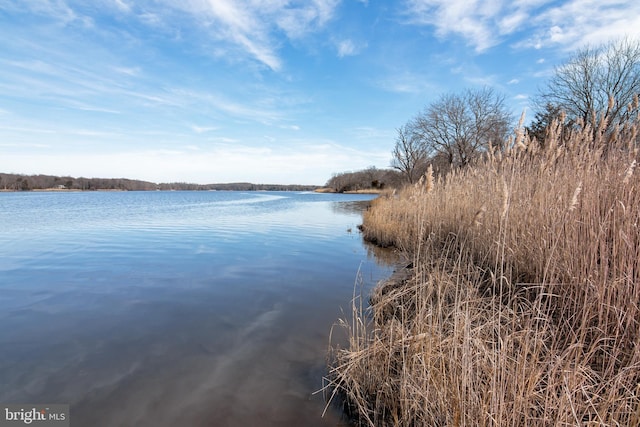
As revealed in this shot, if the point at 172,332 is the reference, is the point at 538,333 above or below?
above

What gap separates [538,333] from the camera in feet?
6.69

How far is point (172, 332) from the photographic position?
402 cm

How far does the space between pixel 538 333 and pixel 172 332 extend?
4.25 meters

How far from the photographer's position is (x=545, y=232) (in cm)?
311

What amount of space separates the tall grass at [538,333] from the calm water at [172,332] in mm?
811

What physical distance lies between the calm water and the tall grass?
2.66 feet

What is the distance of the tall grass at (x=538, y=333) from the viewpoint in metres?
1.74

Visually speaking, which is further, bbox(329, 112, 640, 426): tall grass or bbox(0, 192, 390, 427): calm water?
bbox(0, 192, 390, 427): calm water

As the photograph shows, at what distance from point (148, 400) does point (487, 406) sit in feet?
9.60

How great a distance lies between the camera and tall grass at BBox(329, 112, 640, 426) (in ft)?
5.70

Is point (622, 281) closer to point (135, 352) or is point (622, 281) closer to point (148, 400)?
point (148, 400)

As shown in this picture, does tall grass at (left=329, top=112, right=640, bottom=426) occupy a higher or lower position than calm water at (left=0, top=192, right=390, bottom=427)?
higher

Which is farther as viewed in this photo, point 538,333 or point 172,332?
point 172,332

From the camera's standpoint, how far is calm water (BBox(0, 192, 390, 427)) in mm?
2703
